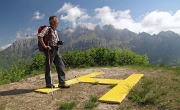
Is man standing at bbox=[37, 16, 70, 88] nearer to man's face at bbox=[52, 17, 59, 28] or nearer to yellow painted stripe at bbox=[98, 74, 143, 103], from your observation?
man's face at bbox=[52, 17, 59, 28]

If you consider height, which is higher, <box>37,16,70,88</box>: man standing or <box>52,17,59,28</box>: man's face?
<box>52,17,59,28</box>: man's face

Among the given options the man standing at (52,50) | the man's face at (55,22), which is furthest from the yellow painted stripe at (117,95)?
the man's face at (55,22)

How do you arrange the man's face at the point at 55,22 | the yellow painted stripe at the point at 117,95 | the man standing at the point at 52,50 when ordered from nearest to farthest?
the yellow painted stripe at the point at 117,95
the man standing at the point at 52,50
the man's face at the point at 55,22

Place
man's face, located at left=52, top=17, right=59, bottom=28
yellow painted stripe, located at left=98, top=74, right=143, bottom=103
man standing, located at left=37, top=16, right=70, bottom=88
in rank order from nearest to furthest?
yellow painted stripe, located at left=98, top=74, right=143, bottom=103
man standing, located at left=37, top=16, right=70, bottom=88
man's face, located at left=52, top=17, right=59, bottom=28

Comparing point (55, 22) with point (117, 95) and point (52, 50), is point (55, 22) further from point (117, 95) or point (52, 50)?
point (117, 95)

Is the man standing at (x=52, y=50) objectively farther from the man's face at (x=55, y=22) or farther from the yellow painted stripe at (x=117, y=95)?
the yellow painted stripe at (x=117, y=95)

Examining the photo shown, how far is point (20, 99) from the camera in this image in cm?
521

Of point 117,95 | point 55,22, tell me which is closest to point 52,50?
point 55,22

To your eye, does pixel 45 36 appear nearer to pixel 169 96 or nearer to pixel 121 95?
pixel 121 95

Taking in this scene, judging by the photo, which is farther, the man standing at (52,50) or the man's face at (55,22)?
the man's face at (55,22)

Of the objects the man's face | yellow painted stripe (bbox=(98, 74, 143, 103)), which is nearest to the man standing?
the man's face

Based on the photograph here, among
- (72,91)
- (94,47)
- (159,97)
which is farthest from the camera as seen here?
(94,47)

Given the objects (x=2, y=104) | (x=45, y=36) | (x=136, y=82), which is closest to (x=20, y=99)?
(x=2, y=104)

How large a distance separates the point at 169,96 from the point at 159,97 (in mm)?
267
